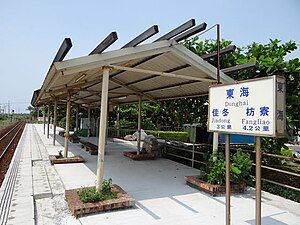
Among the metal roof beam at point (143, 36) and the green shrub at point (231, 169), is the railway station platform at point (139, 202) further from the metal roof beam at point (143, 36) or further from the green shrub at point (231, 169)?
the metal roof beam at point (143, 36)

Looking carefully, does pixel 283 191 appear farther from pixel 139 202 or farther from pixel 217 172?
pixel 139 202

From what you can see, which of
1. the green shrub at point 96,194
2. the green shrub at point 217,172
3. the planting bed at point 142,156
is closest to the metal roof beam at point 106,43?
the green shrub at point 96,194

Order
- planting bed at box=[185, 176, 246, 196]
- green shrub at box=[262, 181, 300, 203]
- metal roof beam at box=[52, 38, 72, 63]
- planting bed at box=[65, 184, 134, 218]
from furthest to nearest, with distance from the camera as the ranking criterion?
1. green shrub at box=[262, 181, 300, 203]
2. planting bed at box=[185, 176, 246, 196]
3. planting bed at box=[65, 184, 134, 218]
4. metal roof beam at box=[52, 38, 72, 63]

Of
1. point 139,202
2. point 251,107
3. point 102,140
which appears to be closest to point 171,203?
point 139,202

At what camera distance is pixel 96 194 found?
4.64 metres

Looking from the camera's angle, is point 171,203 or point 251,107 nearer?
point 251,107

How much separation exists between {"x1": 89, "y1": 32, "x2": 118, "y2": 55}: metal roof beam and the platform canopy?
106mm

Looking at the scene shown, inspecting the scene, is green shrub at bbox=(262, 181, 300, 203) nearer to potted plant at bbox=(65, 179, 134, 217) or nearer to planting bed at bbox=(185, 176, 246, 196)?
planting bed at bbox=(185, 176, 246, 196)

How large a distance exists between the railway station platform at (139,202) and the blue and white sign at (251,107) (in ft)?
5.92

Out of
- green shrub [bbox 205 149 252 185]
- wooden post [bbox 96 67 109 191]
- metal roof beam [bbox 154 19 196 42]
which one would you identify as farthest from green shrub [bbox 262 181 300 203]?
metal roof beam [bbox 154 19 196 42]

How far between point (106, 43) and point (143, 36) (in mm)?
698

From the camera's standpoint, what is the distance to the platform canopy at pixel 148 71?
191 inches

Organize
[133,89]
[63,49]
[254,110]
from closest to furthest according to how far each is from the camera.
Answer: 1. [254,110]
2. [63,49]
3. [133,89]

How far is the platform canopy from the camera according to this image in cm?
486
